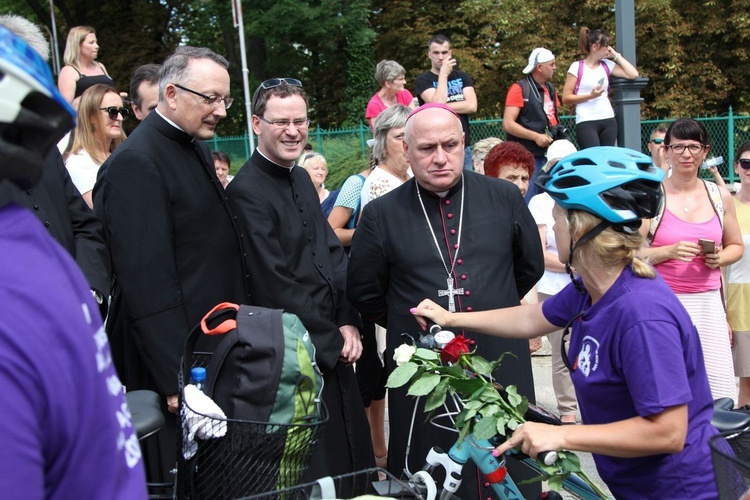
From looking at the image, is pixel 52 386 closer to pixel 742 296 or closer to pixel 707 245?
pixel 707 245

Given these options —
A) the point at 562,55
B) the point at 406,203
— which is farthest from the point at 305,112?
the point at 562,55

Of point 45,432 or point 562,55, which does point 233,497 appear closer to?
point 45,432

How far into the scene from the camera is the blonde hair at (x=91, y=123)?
5137mm

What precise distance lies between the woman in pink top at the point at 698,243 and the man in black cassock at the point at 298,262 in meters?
2.24

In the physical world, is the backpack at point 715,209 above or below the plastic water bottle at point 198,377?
below

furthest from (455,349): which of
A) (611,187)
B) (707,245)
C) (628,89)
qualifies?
(628,89)

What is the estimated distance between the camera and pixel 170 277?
3.54 metres

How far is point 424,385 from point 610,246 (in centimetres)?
77

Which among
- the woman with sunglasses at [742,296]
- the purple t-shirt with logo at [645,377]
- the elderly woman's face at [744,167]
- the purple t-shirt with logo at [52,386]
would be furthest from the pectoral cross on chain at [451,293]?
the elderly woman's face at [744,167]

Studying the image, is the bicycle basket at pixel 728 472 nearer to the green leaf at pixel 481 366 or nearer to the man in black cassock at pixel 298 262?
the green leaf at pixel 481 366

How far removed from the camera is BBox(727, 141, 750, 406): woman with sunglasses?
5852 millimetres

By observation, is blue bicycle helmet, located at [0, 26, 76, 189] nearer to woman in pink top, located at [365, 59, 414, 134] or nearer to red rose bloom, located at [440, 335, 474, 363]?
red rose bloom, located at [440, 335, 474, 363]

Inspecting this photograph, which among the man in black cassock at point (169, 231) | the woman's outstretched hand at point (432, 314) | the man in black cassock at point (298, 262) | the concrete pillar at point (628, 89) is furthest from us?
the concrete pillar at point (628, 89)

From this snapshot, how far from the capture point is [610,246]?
2.59 metres
